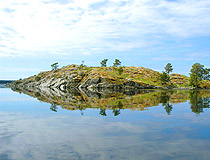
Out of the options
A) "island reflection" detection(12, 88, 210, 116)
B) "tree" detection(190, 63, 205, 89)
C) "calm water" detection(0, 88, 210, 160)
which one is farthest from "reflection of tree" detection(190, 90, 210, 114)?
"tree" detection(190, 63, 205, 89)

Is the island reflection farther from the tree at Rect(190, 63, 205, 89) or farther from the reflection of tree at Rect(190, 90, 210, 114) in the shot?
the tree at Rect(190, 63, 205, 89)

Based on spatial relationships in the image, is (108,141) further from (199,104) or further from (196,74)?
(196,74)

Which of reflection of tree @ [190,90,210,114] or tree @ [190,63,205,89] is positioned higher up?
tree @ [190,63,205,89]

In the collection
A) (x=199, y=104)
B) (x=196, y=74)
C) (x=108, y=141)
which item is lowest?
(x=108, y=141)

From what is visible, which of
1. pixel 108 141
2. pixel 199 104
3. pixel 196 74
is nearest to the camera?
pixel 108 141

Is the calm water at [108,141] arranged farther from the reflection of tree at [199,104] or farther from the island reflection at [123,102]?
the reflection of tree at [199,104]

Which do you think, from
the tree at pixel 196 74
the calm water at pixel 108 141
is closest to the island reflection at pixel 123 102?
the calm water at pixel 108 141

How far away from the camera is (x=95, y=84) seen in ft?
552

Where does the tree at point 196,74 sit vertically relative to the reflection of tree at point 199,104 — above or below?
above

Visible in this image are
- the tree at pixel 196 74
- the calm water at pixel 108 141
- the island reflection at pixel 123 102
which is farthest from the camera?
the tree at pixel 196 74

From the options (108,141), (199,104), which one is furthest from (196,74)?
(108,141)

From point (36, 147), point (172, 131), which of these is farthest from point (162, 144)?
point (36, 147)

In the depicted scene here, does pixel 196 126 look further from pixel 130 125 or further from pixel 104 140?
pixel 104 140

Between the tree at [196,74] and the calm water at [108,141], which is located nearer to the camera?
the calm water at [108,141]
